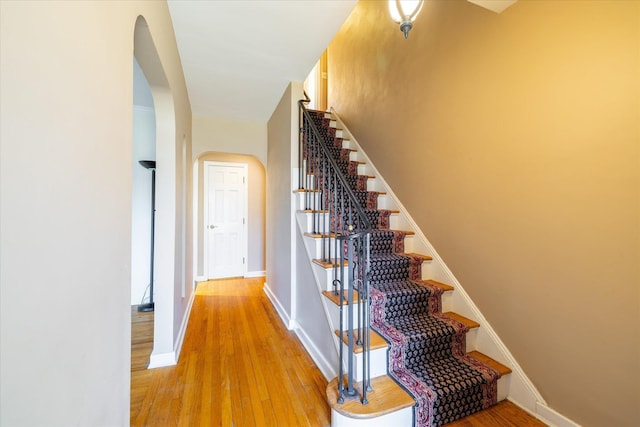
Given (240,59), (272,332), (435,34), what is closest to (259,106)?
(240,59)

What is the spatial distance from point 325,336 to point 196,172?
3.75 metres

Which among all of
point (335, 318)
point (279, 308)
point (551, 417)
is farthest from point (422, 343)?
point (279, 308)

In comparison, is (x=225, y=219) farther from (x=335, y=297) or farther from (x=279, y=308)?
(x=335, y=297)

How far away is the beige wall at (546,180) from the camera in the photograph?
4.02 feet

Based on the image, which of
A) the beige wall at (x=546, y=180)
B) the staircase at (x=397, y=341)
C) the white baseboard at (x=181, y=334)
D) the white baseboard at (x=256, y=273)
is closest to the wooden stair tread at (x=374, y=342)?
the staircase at (x=397, y=341)

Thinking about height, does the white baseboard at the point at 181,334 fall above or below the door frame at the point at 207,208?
below

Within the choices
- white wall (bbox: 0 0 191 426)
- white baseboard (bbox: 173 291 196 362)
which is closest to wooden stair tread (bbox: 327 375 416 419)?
white wall (bbox: 0 0 191 426)

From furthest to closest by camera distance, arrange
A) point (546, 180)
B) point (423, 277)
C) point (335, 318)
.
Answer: point (423, 277), point (335, 318), point (546, 180)

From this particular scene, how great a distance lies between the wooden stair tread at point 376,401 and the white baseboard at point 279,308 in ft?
4.11

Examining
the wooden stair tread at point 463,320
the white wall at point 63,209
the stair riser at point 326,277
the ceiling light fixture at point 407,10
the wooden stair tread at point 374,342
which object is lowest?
the wooden stair tread at point 374,342

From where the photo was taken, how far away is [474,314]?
76.4 inches

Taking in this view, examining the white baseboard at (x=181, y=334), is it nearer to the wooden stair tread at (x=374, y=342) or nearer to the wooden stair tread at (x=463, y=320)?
the wooden stair tread at (x=374, y=342)

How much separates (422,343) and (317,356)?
875 millimetres

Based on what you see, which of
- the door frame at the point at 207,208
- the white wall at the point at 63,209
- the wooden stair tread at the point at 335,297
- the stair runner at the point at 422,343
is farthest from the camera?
the door frame at the point at 207,208
